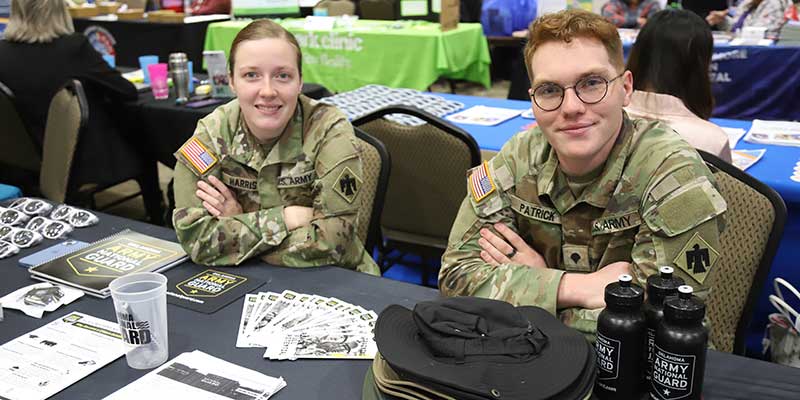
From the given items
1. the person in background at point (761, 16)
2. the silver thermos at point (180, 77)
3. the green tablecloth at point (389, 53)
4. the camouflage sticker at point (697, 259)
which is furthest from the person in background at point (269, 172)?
the person in background at point (761, 16)

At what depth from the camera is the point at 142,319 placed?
3.98 feet

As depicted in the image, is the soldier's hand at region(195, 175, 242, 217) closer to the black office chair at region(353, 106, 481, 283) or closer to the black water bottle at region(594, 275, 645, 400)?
the black office chair at region(353, 106, 481, 283)

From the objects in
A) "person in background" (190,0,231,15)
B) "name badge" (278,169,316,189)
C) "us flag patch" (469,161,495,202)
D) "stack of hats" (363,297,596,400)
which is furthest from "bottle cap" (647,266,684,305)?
"person in background" (190,0,231,15)

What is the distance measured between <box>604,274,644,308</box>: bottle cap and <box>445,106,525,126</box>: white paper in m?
2.12

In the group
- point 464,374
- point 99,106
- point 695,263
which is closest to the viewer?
point 464,374

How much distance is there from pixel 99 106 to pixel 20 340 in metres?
2.62

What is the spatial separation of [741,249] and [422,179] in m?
1.10

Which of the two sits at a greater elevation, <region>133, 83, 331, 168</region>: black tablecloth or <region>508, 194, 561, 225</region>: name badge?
<region>508, 194, 561, 225</region>: name badge

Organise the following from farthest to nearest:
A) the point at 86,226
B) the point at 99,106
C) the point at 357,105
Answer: the point at 99,106 → the point at 357,105 → the point at 86,226

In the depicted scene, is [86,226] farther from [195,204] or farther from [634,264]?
[634,264]

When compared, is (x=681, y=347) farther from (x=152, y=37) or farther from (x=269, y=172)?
(x=152, y=37)

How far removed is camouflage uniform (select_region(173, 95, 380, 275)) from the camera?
170cm

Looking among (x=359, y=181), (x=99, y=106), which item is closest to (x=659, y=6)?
(x=99, y=106)

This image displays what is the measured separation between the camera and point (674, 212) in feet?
4.42
